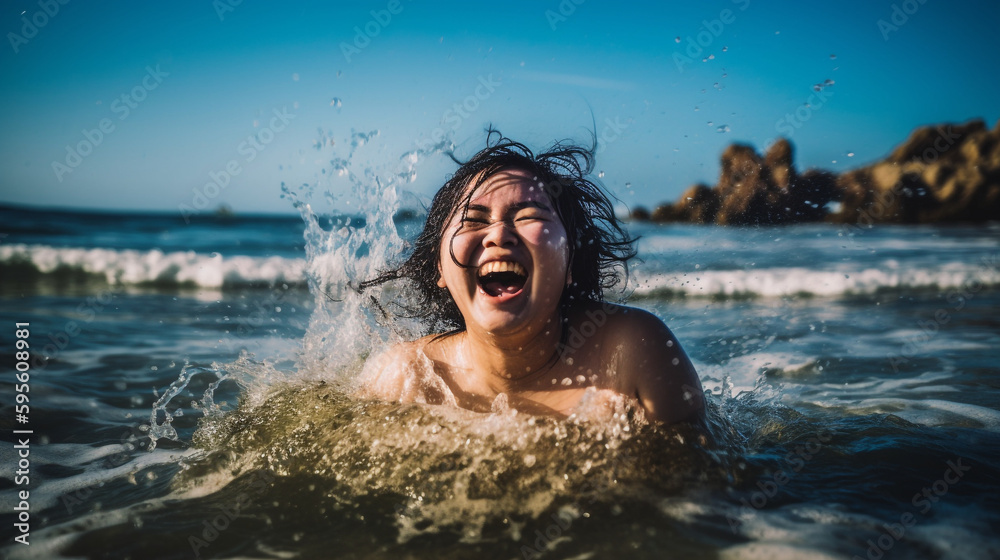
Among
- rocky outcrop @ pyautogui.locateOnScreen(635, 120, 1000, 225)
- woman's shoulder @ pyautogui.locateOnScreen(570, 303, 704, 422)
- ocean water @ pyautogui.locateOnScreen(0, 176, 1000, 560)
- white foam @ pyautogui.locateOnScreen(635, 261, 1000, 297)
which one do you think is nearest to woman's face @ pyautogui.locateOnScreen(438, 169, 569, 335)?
woman's shoulder @ pyautogui.locateOnScreen(570, 303, 704, 422)

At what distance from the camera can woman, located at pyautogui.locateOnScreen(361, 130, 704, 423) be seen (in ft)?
8.58

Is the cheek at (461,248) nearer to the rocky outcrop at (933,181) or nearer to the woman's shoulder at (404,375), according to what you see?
the woman's shoulder at (404,375)

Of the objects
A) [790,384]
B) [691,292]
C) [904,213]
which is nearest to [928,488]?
[790,384]

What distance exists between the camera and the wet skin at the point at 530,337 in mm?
2602

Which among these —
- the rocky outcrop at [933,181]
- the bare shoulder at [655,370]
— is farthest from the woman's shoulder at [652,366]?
the rocky outcrop at [933,181]

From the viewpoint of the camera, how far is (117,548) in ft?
6.67

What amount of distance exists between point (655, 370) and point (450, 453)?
2.93 ft

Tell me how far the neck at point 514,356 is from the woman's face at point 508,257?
2.7 inches

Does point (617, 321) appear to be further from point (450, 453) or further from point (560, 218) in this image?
point (450, 453)

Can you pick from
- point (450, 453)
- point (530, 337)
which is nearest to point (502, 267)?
point (530, 337)

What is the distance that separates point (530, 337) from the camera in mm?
2766

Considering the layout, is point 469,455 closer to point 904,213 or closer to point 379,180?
point 379,180

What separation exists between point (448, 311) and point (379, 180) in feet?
3.04

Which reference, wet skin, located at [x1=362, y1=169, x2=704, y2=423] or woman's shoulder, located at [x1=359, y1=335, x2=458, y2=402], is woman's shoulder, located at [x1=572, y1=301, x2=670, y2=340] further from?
woman's shoulder, located at [x1=359, y1=335, x2=458, y2=402]
